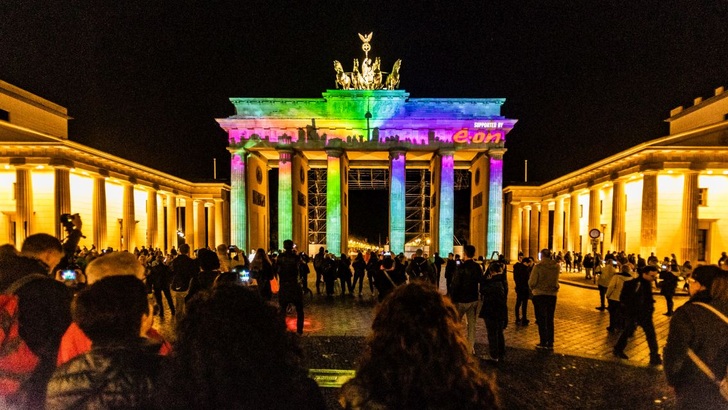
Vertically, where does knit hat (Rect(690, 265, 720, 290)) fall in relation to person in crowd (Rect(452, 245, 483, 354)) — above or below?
above

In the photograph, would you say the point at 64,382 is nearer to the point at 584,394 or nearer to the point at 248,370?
the point at 248,370

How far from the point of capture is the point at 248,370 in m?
1.50

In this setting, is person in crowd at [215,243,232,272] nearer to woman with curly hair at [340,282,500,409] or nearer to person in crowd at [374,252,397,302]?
person in crowd at [374,252,397,302]

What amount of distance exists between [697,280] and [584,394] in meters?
2.28

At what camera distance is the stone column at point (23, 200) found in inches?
898

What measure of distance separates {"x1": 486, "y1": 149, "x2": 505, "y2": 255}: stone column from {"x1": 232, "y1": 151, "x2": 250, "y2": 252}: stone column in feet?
66.5

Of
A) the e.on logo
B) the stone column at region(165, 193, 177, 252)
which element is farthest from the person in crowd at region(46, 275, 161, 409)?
the stone column at region(165, 193, 177, 252)

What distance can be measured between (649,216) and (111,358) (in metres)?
27.4

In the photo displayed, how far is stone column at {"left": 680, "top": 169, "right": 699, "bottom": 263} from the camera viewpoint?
2248cm

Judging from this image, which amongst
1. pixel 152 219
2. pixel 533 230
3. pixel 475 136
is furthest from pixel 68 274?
pixel 533 230

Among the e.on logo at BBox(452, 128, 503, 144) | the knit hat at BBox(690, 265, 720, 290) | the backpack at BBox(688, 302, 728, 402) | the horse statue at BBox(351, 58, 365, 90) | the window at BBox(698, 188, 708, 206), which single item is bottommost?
the backpack at BBox(688, 302, 728, 402)

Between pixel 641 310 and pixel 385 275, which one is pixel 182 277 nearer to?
pixel 385 275

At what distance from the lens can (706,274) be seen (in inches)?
145

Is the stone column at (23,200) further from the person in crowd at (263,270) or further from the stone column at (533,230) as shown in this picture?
the stone column at (533,230)
